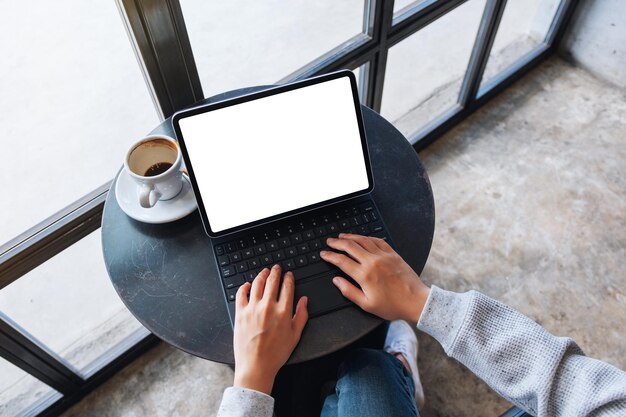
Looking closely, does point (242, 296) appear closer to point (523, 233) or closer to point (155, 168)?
point (155, 168)

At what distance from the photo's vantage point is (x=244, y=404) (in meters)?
0.77

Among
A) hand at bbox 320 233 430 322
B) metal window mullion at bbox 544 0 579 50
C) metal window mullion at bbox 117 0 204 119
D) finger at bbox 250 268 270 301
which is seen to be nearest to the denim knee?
hand at bbox 320 233 430 322

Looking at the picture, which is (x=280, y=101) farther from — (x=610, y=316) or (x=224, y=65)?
(x=610, y=316)

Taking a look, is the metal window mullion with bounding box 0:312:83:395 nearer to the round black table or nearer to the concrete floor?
the concrete floor

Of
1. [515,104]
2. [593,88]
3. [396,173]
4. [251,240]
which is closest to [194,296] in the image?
[251,240]

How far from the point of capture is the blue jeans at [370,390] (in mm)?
908

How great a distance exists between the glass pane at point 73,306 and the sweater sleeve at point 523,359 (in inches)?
41.9

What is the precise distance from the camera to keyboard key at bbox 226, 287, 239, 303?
0.84m

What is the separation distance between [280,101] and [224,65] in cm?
61

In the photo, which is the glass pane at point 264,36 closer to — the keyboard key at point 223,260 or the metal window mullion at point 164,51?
the metal window mullion at point 164,51

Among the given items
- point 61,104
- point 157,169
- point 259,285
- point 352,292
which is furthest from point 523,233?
point 61,104

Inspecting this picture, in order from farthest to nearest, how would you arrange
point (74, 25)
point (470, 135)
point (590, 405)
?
1. point (470, 135)
2. point (74, 25)
3. point (590, 405)

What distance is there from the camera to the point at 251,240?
89cm

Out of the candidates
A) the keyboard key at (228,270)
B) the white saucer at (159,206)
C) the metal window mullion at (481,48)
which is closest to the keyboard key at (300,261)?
the keyboard key at (228,270)
